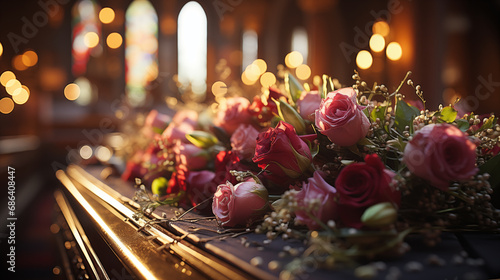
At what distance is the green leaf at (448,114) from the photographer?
2.69ft

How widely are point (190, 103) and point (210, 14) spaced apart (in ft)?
34.4

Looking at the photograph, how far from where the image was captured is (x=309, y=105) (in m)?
0.91

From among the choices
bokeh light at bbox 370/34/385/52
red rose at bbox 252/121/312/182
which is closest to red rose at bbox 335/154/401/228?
red rose at bbox 252/121/312/182

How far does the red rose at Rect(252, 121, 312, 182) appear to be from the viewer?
0.76 metres

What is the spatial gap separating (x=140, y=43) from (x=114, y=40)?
0.73 metres

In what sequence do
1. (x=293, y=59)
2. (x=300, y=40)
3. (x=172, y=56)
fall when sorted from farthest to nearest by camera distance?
1. (x=172, y=56)
2. (x=300, y=40)
3. (x=293, y=59)

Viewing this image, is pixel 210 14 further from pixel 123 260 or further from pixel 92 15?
pixel 123 260

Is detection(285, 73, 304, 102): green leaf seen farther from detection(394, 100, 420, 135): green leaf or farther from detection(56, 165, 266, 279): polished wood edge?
detection(56, 165, 266, 279): polished wood edge

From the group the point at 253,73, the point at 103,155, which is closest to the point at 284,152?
the point at 103,155

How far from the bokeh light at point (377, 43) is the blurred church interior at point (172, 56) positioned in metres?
0.02

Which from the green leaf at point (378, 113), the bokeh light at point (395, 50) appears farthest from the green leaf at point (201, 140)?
the bokeh light at point (395, 50)

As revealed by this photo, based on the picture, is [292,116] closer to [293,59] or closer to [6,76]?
[293,59]

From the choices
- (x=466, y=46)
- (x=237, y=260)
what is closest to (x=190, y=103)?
(x=237, y=260)

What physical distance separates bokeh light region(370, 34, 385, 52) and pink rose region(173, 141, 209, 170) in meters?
5.38
